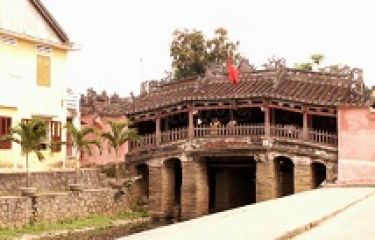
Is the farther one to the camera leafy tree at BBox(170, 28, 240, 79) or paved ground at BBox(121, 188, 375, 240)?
leafy tree at BBox(170, 28, 240, 79)

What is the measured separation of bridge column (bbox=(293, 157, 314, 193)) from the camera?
24.2 metres

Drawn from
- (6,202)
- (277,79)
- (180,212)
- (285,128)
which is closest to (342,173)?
(285,128)

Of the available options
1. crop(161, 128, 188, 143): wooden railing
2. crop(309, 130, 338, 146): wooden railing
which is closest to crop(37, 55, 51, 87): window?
crop(161, 128, 188, 143): wooden railing

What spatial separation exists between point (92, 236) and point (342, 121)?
9961mm

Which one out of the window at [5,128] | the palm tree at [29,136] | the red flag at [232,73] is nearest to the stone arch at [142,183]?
the red flag at [232,73]

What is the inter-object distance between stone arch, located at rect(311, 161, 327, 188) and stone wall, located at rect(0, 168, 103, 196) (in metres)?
8.32

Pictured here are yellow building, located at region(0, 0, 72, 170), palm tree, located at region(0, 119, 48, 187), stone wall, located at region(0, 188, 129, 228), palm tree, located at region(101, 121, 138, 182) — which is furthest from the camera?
palm tree, located at region(101, 121, 138, 182)

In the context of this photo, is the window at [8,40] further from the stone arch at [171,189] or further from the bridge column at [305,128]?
the bridge column at [305,128]

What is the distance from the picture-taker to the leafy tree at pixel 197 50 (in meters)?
39.4

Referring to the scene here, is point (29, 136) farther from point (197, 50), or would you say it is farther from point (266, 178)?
point (197, 50)

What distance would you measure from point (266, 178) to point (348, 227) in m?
14.3

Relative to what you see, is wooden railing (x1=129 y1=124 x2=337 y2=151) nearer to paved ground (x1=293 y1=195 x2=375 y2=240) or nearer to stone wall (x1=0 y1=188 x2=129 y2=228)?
stone wall (x1=0 y1=188 x2=129 y2=228)

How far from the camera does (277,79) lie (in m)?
26.2

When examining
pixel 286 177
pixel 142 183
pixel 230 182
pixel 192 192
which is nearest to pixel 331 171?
pixel 286 177
